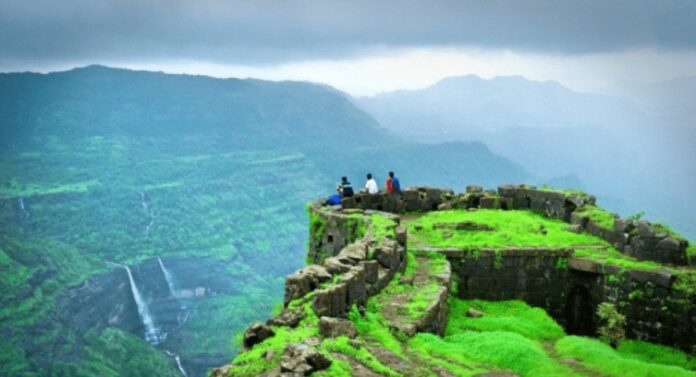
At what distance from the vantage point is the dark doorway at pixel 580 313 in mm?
22703

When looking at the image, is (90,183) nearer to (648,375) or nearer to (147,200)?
(147,200)

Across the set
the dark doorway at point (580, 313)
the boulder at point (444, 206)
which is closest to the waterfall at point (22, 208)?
the boulder at point (444, 206)

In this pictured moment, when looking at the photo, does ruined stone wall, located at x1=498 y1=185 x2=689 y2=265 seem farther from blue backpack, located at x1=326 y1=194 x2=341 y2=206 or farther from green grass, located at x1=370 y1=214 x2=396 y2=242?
blue backpack, located at x1=326 y1=194 x2=341 y2=206

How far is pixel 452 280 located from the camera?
72.5 feet

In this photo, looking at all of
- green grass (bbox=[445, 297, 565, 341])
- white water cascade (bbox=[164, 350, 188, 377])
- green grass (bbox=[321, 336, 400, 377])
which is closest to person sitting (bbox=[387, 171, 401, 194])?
green grass (bbox=[445, 297, 565, 341])

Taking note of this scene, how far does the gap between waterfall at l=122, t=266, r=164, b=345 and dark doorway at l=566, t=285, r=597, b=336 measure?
10145 cm

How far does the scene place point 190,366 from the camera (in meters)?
104

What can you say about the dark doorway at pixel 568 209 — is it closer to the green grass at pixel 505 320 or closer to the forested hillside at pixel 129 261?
the green grass at pixel 505 320

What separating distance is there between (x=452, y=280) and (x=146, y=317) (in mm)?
113085

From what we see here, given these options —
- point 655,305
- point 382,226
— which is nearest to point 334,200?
point 382,226

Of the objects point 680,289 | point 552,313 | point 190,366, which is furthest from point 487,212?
point 190,366

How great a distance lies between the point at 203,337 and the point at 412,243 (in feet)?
325

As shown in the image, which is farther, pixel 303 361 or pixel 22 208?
pixel 22 208

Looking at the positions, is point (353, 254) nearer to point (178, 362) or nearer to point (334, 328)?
point (334, 328)
